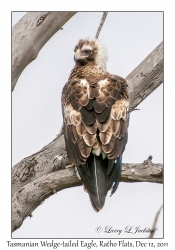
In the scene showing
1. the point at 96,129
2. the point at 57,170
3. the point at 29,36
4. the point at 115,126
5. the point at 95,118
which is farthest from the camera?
the point at 29,36

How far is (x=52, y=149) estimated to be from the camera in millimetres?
8172

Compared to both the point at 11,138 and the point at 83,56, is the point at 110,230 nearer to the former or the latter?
the point at 11,138

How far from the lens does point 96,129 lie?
673 centimetres

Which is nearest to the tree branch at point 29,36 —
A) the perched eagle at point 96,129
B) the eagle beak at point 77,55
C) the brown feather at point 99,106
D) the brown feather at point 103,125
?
the eagle beak at point 77,55

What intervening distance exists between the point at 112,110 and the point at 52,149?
151cm

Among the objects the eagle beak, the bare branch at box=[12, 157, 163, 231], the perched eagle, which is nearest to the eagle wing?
the perched eagle

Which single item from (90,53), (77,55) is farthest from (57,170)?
(90,53)

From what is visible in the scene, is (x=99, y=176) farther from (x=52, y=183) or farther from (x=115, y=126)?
(x=115, y=126)

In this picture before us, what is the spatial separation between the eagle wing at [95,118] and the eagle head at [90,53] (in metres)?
0.90

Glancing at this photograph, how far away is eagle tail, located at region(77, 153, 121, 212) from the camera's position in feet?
21.5

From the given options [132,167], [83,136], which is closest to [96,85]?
[83,136]

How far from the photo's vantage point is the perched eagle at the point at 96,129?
21.7 ft

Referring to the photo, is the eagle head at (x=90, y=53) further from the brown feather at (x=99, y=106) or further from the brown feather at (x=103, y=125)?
the brown feather at (x=103, y=125)

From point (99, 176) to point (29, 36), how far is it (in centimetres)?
274
